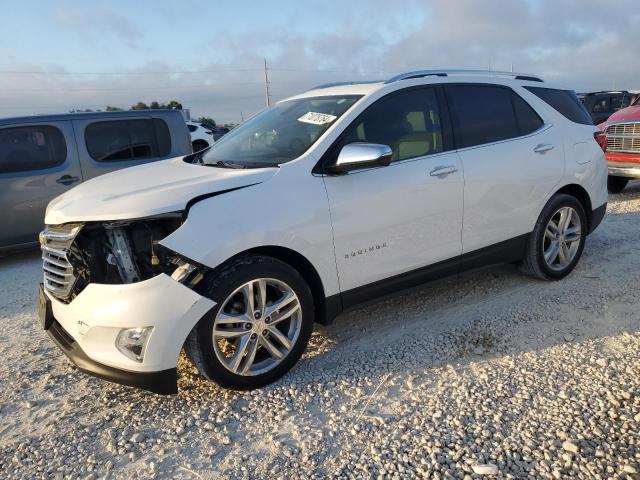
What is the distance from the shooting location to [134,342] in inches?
109

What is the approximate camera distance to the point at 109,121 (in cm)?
683

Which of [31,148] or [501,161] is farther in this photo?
[31,148]

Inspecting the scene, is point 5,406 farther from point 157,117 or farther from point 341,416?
point 157,117

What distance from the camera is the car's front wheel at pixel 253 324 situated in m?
2.89

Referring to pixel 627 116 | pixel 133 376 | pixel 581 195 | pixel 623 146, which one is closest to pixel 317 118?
pixel 133 376

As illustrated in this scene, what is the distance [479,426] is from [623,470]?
2.13 ft

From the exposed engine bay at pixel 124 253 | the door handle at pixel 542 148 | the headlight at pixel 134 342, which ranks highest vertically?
the door handle at pixel 542 148

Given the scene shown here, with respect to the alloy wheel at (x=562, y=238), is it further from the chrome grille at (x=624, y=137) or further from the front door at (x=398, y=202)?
the chrome grille at (x=624, y=137)

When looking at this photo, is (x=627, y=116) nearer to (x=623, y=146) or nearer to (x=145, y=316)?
(x=623, y=146)

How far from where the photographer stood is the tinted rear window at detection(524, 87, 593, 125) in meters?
4.64

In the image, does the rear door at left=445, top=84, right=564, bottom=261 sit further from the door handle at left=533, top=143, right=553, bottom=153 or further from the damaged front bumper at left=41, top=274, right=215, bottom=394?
the damaged front bumper at left=41, top=274, right=215, bottom=394

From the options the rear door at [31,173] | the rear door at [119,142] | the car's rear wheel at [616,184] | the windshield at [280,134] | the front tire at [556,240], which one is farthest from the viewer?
the car's rear wheel at [616,184]

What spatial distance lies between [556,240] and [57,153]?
5.81 m

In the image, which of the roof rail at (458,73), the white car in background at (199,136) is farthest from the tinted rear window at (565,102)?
the white car in background at (199,136)
